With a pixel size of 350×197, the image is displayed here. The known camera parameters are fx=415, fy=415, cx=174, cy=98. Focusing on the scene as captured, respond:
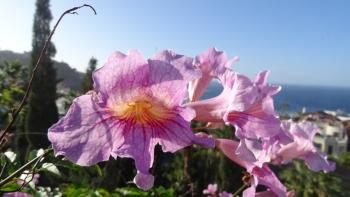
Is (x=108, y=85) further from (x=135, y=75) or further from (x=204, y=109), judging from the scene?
(x=204, y=109)

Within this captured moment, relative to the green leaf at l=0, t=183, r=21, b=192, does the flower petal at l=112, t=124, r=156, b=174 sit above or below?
above

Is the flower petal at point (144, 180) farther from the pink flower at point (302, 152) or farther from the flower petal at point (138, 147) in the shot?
the pink flower at point (302, 152)

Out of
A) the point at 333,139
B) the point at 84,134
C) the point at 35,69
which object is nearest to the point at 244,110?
the point at 84,134

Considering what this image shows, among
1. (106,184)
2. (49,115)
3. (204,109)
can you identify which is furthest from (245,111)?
(49,115)

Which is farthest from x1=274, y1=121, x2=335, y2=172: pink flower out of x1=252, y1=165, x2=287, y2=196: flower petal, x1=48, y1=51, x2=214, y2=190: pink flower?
x1=48, y1=51, x2=214, y2=190: pink flower

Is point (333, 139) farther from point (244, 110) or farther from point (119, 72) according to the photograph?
point (119, 72)

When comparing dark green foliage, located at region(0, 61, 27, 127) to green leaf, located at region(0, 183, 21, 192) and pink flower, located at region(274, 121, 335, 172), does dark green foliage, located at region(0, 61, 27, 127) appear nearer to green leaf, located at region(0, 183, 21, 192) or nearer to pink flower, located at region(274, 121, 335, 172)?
green leaf, located at region(0, 183, 21, 192)
